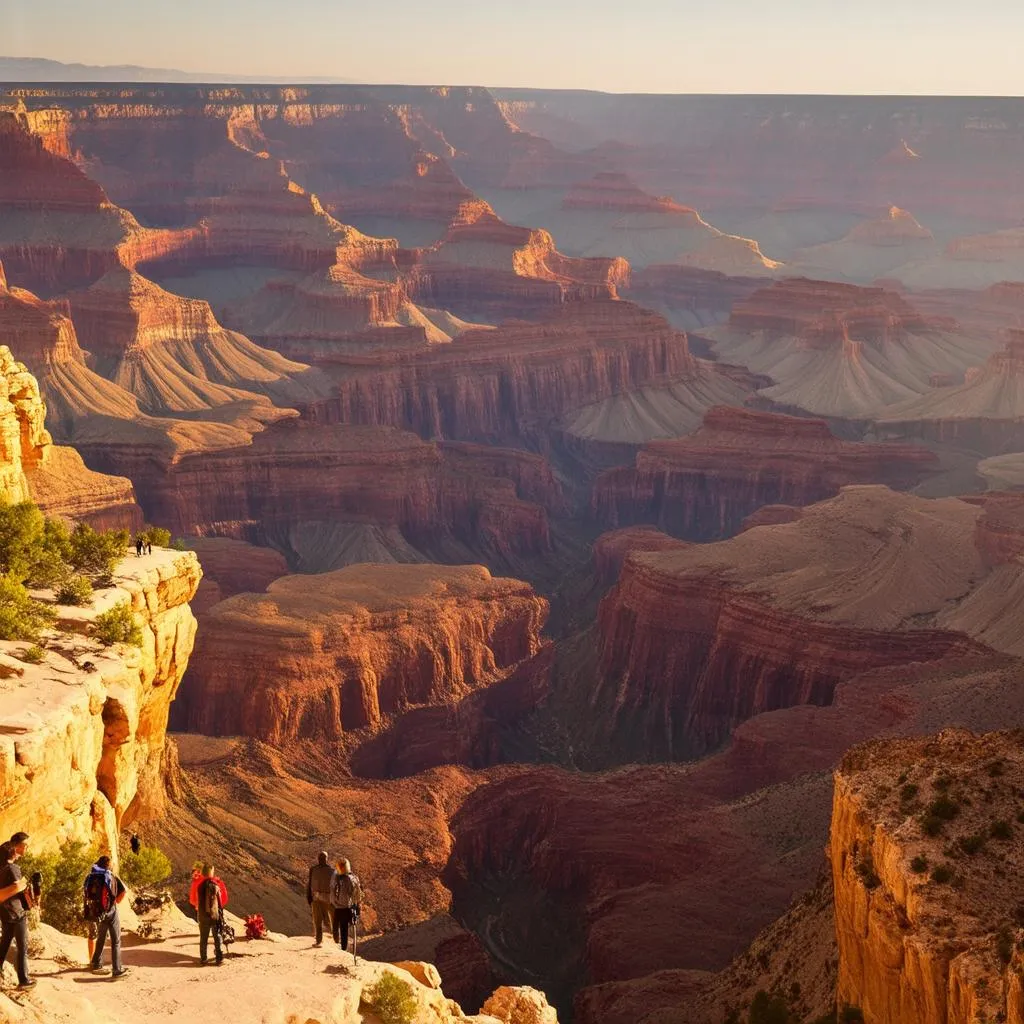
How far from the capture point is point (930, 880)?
29750 mm

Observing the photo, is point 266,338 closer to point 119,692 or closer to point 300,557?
point 300,557

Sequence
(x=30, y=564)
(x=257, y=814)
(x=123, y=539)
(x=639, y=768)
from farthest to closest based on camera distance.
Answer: (x=639, y=768) → (x=257, y=814) → (x=123, y=539) → (x=30, y=564)

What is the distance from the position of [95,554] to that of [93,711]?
8262 millimetres

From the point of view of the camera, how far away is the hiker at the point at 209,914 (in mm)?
28312

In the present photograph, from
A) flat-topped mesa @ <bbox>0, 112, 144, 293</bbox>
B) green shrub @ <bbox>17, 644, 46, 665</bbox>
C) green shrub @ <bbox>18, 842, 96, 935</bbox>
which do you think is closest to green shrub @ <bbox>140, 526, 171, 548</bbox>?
green shrub @ <bbox>17, 644, 46, 665</bbox>

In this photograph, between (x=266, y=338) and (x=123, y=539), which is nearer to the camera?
(x=123, y=539)

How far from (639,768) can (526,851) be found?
22.9 ft

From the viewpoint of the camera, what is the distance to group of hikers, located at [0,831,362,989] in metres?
24.8

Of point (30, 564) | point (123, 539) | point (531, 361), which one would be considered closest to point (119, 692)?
point (30, 564)

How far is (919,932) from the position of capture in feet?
95.3

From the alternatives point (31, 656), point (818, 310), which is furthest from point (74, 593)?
point (818, 310)

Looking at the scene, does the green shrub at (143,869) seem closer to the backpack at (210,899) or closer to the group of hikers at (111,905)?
the group of hikers at (111,905)

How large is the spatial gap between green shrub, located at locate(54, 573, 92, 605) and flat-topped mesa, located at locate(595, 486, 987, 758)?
A: 44639 millimetres

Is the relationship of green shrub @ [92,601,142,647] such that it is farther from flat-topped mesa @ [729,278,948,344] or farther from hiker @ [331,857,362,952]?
flat-topped mesa @ [729,278,948,344]
